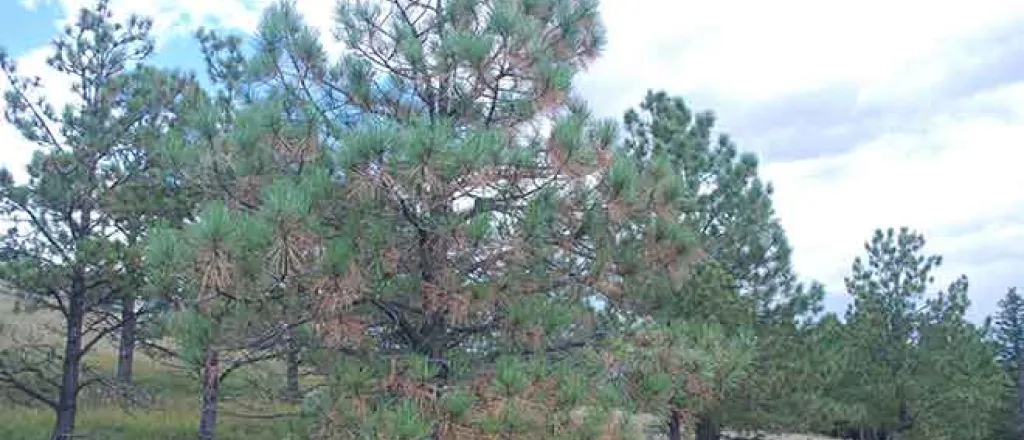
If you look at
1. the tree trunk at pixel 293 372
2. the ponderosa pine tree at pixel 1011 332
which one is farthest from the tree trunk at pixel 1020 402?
the tree trunk at pixel 293 372

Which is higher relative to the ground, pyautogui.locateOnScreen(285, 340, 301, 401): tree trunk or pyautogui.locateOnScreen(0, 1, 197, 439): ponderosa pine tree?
pyautogui.locateOnScreen(0, 1, 197, 439): ponderosa pine tree

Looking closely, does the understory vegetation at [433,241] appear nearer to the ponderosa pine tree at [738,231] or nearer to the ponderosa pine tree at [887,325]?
the ponderosa pine tree at [738,231]

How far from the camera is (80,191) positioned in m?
11.4

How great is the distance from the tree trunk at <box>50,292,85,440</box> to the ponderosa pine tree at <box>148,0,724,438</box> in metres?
6.22

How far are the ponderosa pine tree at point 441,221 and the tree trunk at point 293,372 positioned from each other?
43 centimetres

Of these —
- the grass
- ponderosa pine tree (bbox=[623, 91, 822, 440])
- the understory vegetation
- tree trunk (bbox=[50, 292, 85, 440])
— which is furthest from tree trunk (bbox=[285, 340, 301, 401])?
ponderosa pine tree (bbox=[623, 91, 822, 440])

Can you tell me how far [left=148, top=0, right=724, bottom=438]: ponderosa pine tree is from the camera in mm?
5441

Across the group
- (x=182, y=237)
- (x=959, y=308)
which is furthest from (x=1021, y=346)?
(x=182, y=237)

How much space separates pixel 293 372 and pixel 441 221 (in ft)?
9.41

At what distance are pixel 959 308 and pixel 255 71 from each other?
59.8 ft

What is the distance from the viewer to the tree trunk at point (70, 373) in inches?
463

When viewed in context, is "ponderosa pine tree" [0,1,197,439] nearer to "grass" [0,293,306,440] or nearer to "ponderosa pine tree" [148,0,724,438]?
"grass" [0,293,306,440]

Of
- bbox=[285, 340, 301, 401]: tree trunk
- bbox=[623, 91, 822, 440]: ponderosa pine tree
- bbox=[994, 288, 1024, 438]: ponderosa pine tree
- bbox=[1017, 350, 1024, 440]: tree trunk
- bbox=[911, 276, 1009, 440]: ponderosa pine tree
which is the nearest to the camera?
bbox=[285, 340, 301, 401]: tree trunk

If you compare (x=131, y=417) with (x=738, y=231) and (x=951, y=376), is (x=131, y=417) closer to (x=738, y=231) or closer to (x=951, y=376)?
(x=738, y=231)
